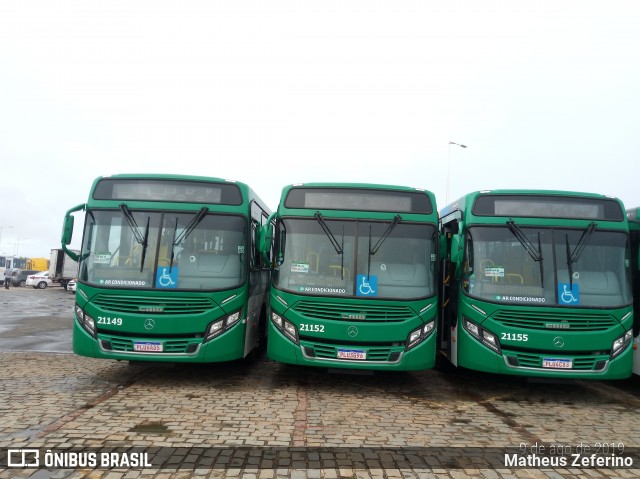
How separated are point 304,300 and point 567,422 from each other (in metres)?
4.01

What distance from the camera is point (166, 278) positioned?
8.06m

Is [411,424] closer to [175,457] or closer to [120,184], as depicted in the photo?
[175,457]

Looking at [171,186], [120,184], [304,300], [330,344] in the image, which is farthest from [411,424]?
[120,184]

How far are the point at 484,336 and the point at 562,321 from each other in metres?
1.17

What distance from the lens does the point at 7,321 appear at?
18047 mm

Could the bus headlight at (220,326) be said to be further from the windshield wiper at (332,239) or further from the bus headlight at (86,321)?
the windshield wiper at (332,239)

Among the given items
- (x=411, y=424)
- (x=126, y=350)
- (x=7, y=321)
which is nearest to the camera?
(x=411, y=424)

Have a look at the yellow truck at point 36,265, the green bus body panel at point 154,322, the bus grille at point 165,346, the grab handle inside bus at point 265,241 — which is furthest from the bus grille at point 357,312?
the yellow truck at point 36,265

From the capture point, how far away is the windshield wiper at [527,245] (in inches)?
319

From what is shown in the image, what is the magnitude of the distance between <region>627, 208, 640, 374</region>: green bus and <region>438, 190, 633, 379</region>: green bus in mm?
585

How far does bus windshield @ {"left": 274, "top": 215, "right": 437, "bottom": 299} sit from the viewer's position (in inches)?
317

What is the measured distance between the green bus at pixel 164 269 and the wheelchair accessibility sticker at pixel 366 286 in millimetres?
1856

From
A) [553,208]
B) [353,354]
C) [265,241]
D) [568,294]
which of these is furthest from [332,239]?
[568,294]

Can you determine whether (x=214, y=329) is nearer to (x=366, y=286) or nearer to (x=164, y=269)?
(x=164, y=269)
